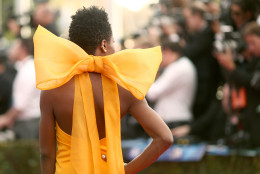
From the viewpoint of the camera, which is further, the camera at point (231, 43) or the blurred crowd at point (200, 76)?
the camera at point (231, 43)

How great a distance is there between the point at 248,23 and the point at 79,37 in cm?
350

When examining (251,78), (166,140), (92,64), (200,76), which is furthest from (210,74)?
(92,64)

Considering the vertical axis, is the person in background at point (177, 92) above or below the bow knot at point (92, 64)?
below

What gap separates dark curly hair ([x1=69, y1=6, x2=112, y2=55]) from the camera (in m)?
3.12

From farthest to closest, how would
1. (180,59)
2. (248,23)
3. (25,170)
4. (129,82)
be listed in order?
(25,170) < (180,59) < (248,23) < (129,82)

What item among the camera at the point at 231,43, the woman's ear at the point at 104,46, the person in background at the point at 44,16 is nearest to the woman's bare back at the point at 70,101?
the woman's ear at the point at 104,46

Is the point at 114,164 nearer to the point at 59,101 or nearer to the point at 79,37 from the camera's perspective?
the point at 59,101

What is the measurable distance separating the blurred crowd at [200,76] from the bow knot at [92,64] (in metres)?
3.11

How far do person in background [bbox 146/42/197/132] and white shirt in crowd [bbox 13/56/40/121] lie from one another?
1.84m

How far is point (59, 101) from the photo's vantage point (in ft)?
10.0

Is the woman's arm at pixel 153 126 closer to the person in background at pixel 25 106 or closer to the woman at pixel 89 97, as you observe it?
the woman at pixel 89 97

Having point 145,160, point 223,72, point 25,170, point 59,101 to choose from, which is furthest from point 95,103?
point 25,170

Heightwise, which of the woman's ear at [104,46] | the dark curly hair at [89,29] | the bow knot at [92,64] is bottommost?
the bow knot at [92,64]

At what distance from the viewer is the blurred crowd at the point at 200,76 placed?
6.05 metres
